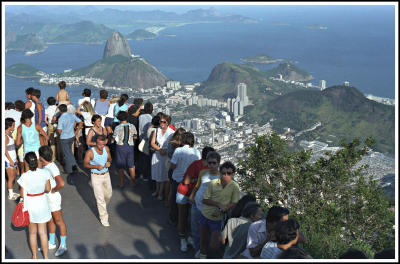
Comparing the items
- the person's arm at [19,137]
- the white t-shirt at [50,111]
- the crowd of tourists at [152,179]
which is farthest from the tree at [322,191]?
the person's arm at [19,137]

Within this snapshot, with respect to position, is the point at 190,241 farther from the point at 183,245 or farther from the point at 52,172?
the point at 52,172

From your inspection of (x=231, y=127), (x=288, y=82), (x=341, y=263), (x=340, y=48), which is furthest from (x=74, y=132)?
(x=340, y=48)

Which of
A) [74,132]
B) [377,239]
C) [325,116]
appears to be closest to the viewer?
[74,132]

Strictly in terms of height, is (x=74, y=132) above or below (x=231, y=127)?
above

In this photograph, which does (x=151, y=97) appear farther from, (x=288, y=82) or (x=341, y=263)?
(x=341, y=263)

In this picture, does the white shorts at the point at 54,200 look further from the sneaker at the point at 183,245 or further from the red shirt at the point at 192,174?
the sneaker at the point at 183,245

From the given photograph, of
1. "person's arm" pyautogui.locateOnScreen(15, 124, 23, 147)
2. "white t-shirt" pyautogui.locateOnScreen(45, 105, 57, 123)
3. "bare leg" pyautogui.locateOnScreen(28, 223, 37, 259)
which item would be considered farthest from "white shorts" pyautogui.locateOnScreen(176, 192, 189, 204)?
"white t-shirt" pyautogui.locateOnScreen(45, 105, 57, 123)
